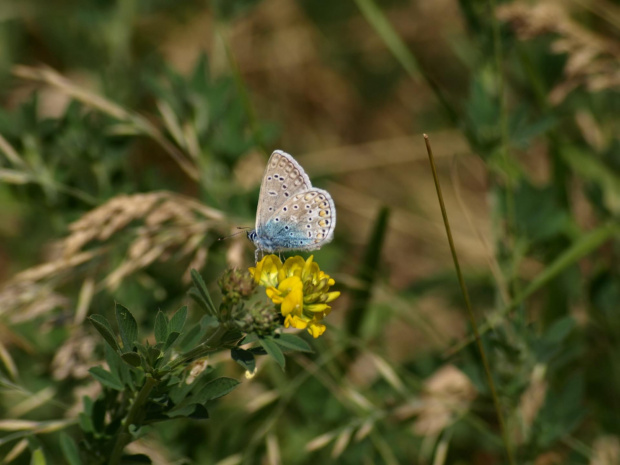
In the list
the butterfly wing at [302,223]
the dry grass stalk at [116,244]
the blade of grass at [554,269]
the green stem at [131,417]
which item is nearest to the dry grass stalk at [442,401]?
the blade of grass at [554,269]

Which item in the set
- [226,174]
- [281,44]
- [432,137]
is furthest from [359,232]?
[226,174]

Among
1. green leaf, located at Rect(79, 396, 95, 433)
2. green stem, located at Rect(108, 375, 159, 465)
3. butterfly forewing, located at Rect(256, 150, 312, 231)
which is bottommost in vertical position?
green leaf, located at Rect(79, 396, 95, 433)

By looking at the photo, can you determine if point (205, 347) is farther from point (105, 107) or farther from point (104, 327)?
point (105, 107)

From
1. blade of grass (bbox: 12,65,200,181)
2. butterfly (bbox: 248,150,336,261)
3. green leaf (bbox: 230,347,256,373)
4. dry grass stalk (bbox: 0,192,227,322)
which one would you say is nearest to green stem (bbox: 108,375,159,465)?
green leaf (bbox: 230,347,256,373)

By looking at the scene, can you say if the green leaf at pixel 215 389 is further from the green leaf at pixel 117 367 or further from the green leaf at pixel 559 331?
the green leaf at pixel 559 331

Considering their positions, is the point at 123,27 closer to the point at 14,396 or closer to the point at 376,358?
the point at 14,396

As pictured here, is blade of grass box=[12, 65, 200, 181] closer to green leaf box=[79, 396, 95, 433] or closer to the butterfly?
the butterfly

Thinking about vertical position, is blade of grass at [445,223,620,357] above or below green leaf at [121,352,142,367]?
below
